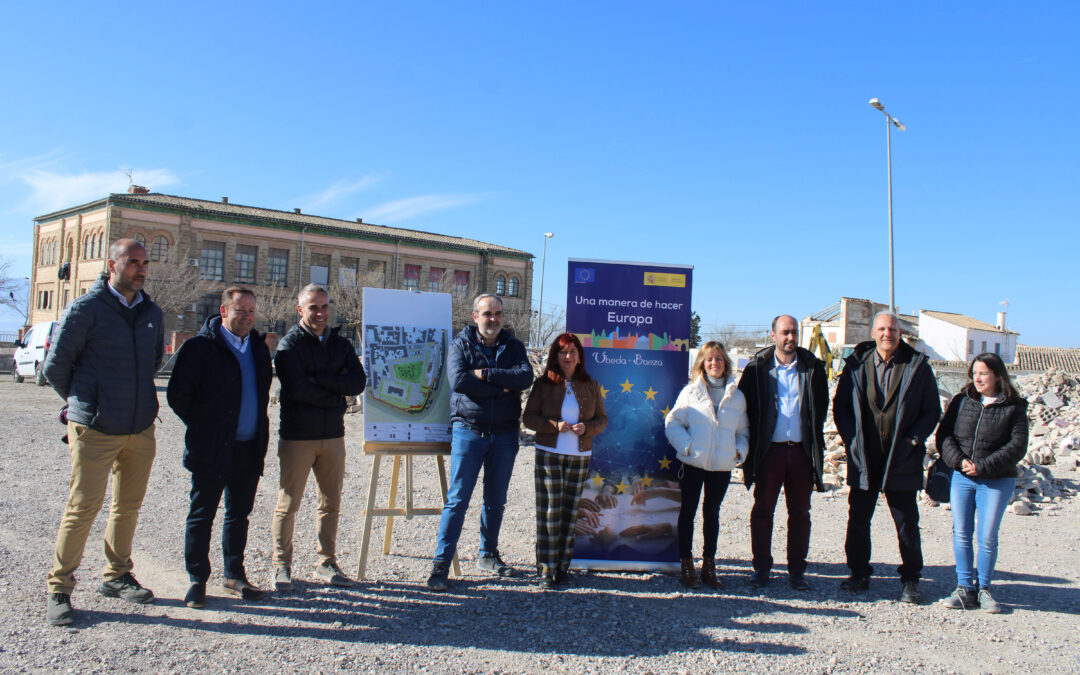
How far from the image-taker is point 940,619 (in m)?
4.84

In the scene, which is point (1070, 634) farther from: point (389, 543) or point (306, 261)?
point (306, 261)

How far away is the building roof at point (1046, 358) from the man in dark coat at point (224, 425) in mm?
42461

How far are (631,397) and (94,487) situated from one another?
3788mm

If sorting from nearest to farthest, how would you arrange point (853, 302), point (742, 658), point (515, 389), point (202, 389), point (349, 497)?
point (742, 658), point (202, 389), point (515, 389), point (349, 497), point (853, 302)

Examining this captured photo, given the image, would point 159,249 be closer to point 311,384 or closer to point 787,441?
point 311,384

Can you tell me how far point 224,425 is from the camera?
4.50 m

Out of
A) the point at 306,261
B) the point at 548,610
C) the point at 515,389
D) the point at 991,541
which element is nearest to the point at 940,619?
the point at 991,541

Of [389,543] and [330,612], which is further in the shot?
[389,543]

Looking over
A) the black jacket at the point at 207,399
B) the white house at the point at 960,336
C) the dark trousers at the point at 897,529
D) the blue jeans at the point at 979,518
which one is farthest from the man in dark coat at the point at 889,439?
the white house at the point at 960,336

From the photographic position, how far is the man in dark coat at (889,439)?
17.1ft

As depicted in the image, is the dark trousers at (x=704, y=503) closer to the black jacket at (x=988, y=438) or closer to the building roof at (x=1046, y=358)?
the black jacket at (x=988, y=438)

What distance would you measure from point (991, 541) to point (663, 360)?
263cm

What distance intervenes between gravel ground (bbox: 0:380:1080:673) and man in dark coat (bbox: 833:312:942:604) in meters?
0.35

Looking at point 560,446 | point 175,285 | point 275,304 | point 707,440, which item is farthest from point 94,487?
point 275,304
